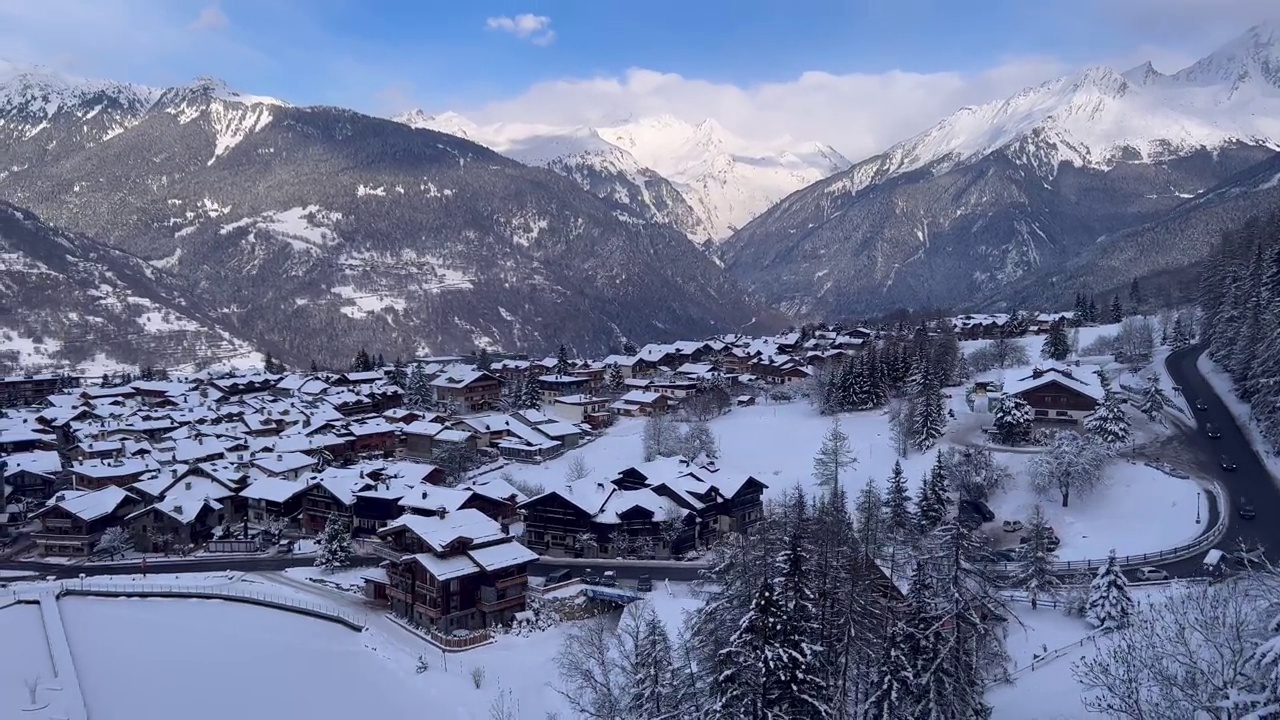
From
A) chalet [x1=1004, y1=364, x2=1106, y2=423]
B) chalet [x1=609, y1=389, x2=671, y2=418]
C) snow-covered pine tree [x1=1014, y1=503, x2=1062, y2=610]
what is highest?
chalet [x1=1004, y1=364, x2=1106, y2=423]

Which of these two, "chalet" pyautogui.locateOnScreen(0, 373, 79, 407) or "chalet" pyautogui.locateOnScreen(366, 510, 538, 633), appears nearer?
"chalet" pyautogui.locateOnScreen(366, 510, 538, 633)

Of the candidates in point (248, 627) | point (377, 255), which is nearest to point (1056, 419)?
point (248, 627)

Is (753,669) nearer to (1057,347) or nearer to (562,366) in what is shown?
(1057,347)

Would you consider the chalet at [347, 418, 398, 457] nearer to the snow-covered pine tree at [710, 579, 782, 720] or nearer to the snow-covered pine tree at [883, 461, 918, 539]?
the snow-covered pine tree at [883, 461, 918, 539]

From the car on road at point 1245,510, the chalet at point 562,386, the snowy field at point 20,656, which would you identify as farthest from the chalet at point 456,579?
the chalet at point 562,386

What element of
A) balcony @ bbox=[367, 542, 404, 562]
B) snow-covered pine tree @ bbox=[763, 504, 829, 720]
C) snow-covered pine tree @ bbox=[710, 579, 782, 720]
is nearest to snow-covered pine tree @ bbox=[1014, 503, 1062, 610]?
snow-covered pine tree @ bbox=[763, 504, 829, 720]

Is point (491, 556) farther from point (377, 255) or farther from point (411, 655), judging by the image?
point (377, 255)
